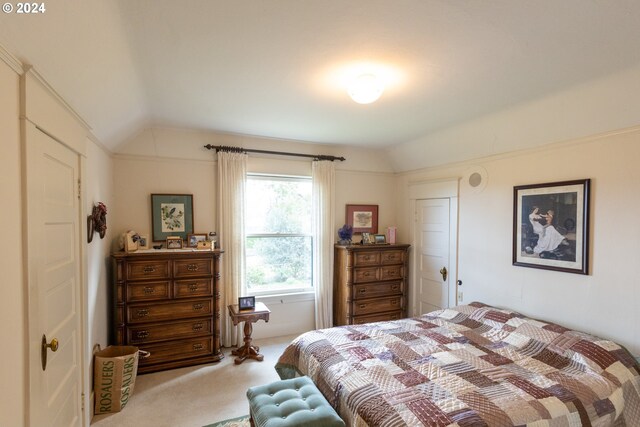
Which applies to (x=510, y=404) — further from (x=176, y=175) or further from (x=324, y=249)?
(x=176, y=175)

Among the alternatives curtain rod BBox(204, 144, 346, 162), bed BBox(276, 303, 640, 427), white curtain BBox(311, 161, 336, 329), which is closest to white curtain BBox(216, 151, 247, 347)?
curtain rod BBox(204, 144, 346, 162)

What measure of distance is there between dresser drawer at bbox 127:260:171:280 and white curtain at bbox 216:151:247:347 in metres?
0.73

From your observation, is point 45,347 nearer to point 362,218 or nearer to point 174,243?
point 174,243

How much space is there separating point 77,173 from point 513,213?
378cm

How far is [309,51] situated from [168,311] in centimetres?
288

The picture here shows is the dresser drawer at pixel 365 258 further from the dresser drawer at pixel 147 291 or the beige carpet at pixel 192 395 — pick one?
the dresser drawer at pixel 147 291

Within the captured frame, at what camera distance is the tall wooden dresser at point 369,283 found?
13.7 feet

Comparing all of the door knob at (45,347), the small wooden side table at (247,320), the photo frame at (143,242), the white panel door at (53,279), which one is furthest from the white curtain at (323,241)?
the door knob at (45,347)

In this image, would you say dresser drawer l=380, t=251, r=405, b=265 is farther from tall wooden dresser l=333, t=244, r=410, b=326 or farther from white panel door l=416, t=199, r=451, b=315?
white panel door l=416, t=199, r=451, b=315

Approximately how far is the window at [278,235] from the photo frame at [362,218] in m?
0.64

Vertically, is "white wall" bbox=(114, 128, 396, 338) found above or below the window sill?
above

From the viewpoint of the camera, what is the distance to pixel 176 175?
12.3 feet

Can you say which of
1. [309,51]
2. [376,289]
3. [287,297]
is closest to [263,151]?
[287,297]

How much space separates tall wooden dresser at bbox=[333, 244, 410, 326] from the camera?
13.7ft
